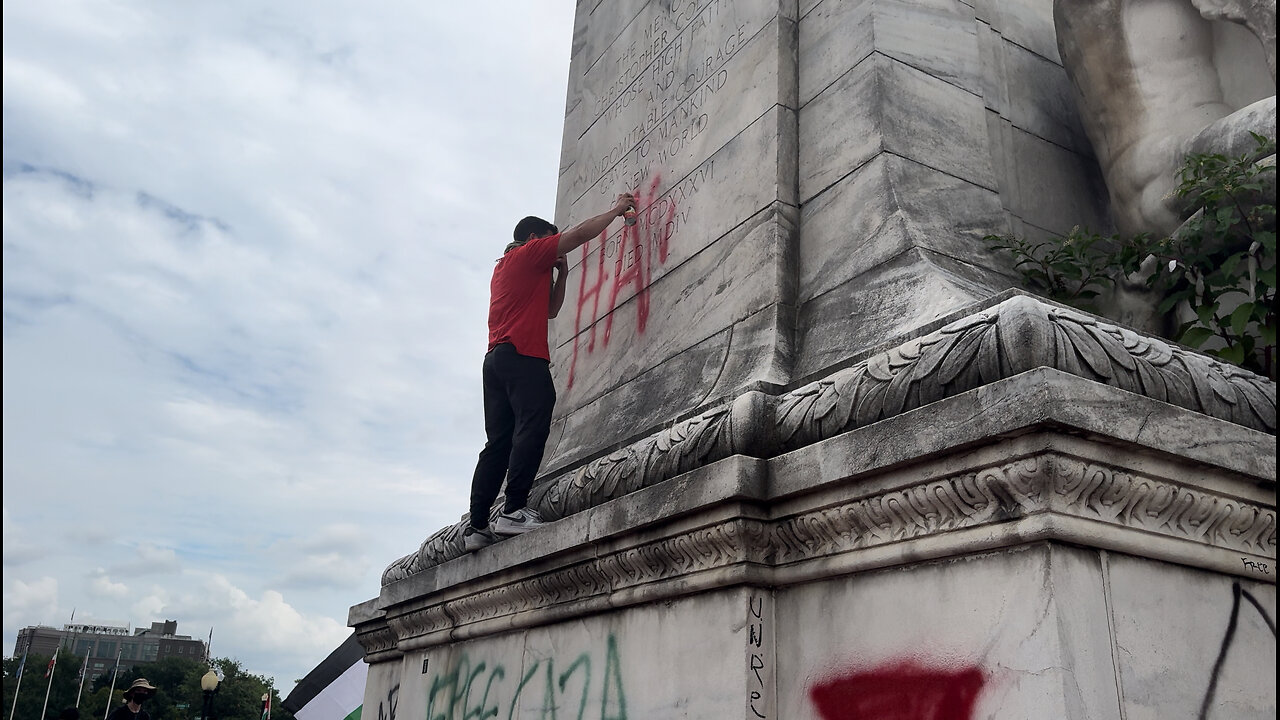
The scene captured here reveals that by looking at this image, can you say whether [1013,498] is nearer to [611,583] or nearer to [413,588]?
[611,583]

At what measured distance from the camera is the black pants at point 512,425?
5.46m

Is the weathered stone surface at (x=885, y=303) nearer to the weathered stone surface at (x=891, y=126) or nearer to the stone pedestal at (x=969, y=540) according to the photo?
the stone pedestal at (x=969, y=540)

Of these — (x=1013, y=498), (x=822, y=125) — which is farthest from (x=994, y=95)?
(x=1013, y=498)

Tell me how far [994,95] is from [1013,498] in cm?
320

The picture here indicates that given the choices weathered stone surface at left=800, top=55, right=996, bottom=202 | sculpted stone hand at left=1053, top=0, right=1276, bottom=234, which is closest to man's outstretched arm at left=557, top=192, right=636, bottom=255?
weathered stone surface at left=800, top=55, right=996, bottom=202

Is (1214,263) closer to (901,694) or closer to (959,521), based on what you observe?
(959,521)

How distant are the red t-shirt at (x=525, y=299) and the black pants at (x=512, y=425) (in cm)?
8

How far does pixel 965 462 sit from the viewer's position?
306 centimetres

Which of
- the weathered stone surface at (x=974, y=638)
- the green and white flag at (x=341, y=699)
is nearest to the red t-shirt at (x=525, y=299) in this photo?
the weathered stone surface at (x=974, y=638)

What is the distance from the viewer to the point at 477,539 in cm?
561

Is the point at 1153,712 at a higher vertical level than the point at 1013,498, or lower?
lower

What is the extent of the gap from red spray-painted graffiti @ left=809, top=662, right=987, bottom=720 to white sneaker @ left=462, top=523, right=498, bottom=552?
2.51 m

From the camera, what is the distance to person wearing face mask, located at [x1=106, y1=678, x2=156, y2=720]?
827 cm

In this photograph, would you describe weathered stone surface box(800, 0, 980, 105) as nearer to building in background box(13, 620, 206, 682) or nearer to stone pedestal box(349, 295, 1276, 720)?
stone pedestal box(349, 295, 1276, 720)
